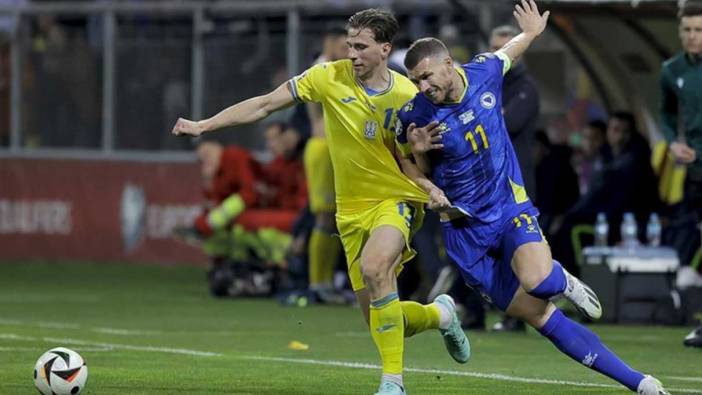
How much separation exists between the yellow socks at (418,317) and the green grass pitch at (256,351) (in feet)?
1.09

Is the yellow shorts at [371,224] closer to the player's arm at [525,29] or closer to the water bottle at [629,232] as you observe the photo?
the player's arm at [525,29]

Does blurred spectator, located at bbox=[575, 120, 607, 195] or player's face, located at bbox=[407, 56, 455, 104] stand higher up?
player's face, located at bbox=[407, 56, 455, 104]

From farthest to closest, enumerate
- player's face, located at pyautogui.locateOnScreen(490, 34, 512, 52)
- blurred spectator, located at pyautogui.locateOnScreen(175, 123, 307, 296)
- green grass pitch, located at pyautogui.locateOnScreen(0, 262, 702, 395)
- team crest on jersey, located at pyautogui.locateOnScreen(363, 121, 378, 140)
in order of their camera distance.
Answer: blurred spectator, located at pyautogui.locateOnScreen(175, 123, 307, 296)
player's face, located at pyautogui.locateOnScreen(490, 34, 512, 52)
green grass pitch, located at pyautogui.locateOnScreen(0, 262, 702, 395)
team crest on jersey, located at pyautogui.locateOnScreen(363, 121, 378, 140)

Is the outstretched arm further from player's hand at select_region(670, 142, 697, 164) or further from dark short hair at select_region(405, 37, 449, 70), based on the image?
player's hand at select_region(670, 142, 697, 164)

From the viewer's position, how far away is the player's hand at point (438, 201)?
9.61 metres

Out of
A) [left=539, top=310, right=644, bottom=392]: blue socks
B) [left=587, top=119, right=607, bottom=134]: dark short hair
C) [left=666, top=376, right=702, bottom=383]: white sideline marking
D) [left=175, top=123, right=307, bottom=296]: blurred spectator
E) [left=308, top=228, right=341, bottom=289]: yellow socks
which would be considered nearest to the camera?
[left=539, top=310, right=644, bottom=392]: blue socks

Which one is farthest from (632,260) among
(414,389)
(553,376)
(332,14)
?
(332,14)

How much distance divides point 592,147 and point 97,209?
7986 millimetres

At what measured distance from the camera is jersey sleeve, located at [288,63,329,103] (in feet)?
33.8

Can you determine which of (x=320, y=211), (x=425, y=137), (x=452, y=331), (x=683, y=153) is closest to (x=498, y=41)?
(x=683, y=153)

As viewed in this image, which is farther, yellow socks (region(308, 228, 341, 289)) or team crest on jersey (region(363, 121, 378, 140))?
yellow socks (region(308, 228, 341, 289))

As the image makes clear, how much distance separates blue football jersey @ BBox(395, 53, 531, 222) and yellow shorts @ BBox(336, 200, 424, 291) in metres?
0.31

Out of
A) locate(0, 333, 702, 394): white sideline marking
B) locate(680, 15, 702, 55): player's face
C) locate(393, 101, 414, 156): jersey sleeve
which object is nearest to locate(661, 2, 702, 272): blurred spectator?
locate(680, 15, 702, 55): player's face

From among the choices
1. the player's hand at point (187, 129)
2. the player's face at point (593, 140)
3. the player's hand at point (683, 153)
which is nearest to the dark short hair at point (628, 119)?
the player's face at point (593, 140)
